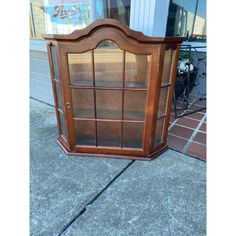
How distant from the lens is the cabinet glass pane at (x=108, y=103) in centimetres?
171

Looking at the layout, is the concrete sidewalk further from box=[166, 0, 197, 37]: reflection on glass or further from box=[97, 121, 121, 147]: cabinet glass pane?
box=[166, 0, 197, 37]: reflection on glass

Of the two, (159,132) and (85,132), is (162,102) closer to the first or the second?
(159,132)

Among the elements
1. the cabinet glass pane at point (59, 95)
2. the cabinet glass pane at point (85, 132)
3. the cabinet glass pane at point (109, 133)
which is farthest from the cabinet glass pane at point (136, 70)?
the cabinet glass pane at point (59, 95)

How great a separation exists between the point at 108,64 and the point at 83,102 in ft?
1.35

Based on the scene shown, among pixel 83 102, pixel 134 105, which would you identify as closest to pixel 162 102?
pixel 134 105

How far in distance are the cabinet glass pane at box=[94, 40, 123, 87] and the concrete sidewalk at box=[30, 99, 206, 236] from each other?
0.74 metres

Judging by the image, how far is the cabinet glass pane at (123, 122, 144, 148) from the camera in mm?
1821

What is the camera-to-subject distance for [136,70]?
1.59m

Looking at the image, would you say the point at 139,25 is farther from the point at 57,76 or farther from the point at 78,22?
the point at 78,22

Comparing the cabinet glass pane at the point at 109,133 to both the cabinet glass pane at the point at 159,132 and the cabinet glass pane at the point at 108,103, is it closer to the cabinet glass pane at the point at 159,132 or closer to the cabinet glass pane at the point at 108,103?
the cabinet glass pane at the point at 108,103

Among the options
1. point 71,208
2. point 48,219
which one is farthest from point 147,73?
point 48,219

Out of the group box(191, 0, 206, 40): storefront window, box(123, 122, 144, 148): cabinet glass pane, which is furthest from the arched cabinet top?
box(191, 0, 206, 40): storefront window

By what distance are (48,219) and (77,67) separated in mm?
1135
